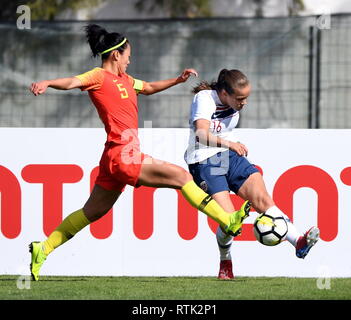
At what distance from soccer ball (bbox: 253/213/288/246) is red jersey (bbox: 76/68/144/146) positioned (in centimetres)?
116

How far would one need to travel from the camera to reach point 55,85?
27.9 feet

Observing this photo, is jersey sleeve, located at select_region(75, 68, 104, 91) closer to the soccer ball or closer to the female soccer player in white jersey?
the female soccer player in white jersey

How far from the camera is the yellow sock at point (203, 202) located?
8641 mm

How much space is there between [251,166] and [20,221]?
89.4 inches

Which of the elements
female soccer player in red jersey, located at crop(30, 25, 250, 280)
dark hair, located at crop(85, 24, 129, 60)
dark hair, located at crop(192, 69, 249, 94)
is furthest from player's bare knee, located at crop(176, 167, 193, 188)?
dark hair, located at crop(85, 24, 129, 60)

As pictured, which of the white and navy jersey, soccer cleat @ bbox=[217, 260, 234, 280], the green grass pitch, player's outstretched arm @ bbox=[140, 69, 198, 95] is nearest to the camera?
the green grass pitch

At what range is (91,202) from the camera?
9.27 m

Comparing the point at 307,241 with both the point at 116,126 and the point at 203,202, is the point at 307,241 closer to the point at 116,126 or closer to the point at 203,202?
the point at 203,202

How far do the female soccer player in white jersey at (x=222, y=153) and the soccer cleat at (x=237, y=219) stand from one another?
725 mm

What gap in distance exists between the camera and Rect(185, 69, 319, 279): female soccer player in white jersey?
9.32 metres

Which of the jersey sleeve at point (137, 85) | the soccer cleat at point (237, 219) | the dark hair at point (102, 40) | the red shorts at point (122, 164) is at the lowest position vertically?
the soccer cleat at point (237, 219)
